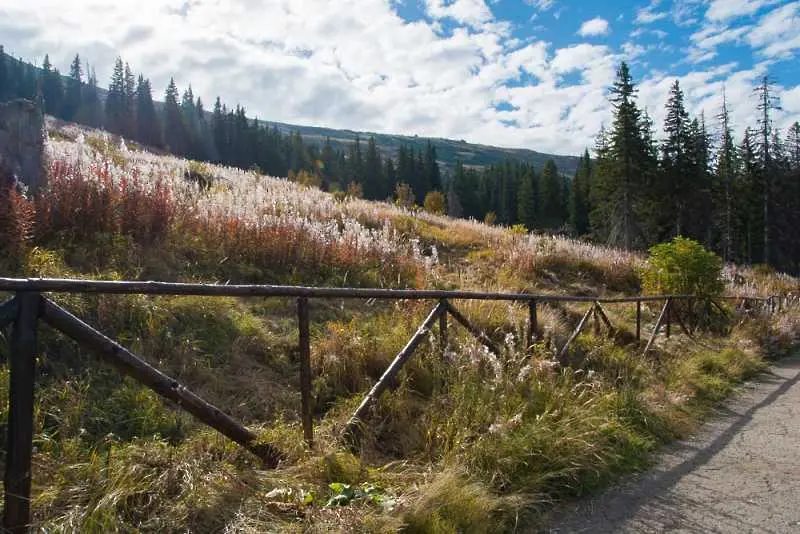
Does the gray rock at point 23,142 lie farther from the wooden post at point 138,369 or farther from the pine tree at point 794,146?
the pine tree at point 794,146

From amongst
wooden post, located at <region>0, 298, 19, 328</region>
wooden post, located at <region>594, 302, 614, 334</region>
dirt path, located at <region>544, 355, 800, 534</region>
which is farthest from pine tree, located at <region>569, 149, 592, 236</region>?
wooden post, located at <region>0, 298, 19, 328</region>

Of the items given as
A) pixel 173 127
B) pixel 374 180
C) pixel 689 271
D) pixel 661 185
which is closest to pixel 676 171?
pixel 661 185

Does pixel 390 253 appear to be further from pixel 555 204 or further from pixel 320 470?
pixel 555 204

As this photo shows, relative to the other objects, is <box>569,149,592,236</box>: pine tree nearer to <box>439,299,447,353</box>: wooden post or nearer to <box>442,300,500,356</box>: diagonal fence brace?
<box>442,300,500,356</box>: diagonal fence brace

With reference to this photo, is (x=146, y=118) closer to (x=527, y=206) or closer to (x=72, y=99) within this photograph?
(x=72, y=99)

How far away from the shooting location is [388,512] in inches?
113

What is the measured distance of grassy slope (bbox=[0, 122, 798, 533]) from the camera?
9.01 feet

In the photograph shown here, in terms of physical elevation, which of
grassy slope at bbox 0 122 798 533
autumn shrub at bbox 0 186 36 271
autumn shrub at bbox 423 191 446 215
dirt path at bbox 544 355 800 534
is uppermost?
autumn shrub at bbox 423 191 446 215

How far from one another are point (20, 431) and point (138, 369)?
1.67ft

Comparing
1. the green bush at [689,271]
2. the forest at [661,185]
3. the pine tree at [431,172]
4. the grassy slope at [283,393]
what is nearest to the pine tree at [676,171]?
the forest at [661,185]

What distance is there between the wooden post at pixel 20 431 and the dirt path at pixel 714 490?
9.18 ft

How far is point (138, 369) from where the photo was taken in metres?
2.48

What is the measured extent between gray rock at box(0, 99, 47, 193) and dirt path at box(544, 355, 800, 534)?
6130 mm

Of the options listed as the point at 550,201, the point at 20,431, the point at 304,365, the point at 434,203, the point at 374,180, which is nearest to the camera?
the point at 20,431
